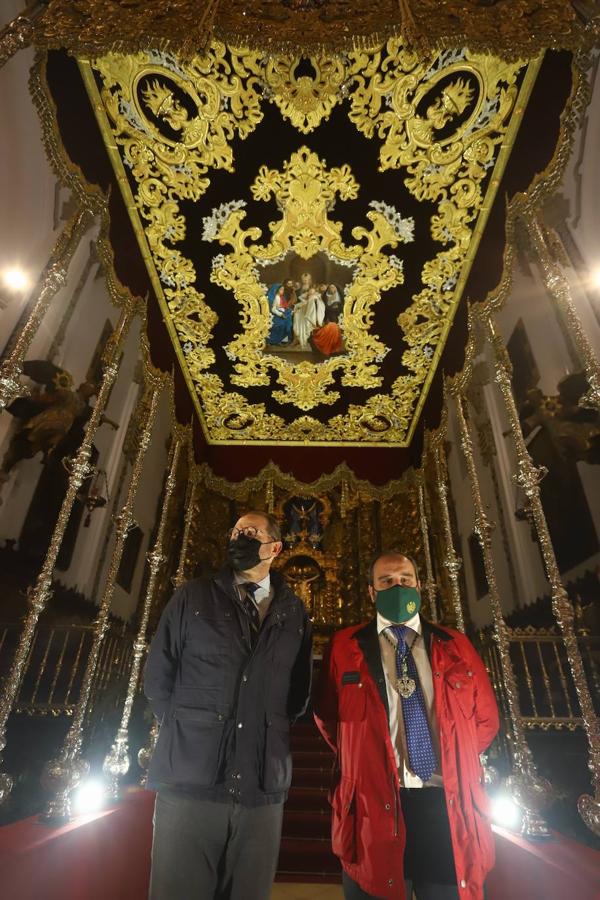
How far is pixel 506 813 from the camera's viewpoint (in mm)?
3281

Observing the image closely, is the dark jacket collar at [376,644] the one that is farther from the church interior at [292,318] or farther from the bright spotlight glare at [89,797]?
the bright spotlight glare at [89,797]

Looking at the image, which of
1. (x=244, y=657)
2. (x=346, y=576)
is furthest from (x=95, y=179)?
(x=346, y=576)

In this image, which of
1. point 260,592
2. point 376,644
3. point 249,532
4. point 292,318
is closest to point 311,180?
point 292,318

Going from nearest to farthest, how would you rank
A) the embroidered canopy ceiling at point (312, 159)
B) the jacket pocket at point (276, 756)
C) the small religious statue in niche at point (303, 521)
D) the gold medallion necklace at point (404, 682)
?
the jacket pocket at point (276, 756) < the gold medallion necklace at point (404, 682) < the embroidered canopy ceiling at point (312, 159) < the small religious statue in niche at point (303, 521)

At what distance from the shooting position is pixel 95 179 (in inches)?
196

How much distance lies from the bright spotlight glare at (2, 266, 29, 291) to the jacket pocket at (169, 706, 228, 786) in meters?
3.39

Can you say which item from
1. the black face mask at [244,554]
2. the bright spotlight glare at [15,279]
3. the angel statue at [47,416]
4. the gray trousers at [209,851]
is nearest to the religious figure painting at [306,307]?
the angel statue at [47,416]

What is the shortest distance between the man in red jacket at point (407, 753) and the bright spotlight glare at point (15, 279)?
3.58 meters

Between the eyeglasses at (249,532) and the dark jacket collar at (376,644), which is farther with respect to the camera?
the eyeglasses at (249,532)

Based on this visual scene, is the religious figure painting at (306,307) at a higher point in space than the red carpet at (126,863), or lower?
higher

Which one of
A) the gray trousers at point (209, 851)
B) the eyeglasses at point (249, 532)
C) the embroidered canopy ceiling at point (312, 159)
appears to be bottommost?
the gray trousers at point (209, 851)

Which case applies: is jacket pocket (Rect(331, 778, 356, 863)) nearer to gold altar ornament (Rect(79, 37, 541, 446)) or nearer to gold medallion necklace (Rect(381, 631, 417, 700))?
gold medallion necklace (Rect(381, 631, 417, 700))

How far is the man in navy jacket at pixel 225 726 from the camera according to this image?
1.52 metres

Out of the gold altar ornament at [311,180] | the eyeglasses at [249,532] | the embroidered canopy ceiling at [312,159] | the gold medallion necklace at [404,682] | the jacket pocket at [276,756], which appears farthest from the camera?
the gold altar ornament at [311,180]
